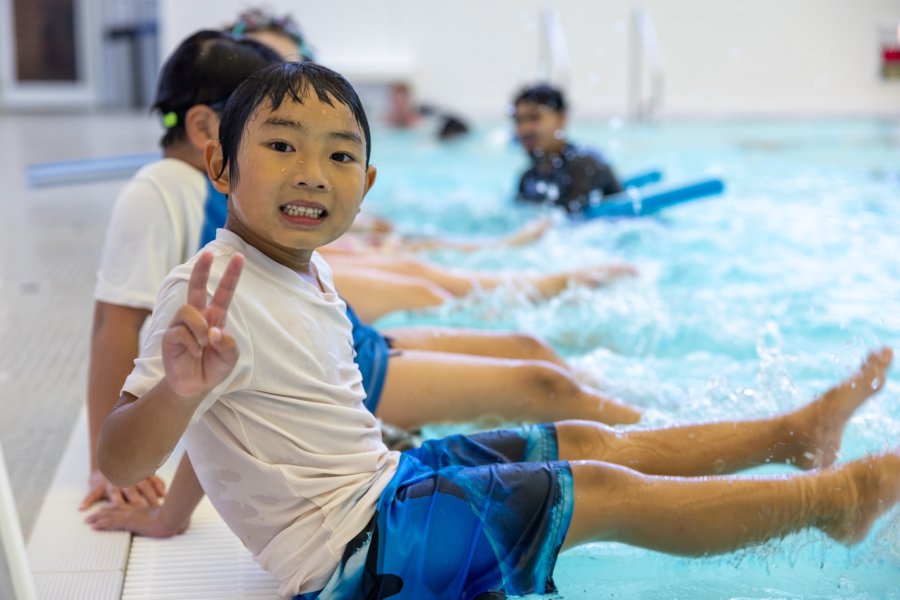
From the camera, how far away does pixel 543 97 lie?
172 inches

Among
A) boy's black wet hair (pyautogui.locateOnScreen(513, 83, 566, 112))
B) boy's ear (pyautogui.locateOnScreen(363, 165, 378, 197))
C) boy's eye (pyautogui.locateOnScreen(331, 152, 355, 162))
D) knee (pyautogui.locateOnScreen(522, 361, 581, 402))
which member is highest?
boy's eye (pyautogui.locateOnScreen(331, 152, 355, 162))

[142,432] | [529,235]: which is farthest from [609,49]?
[142,432]

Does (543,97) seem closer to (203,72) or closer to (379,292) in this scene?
(379,292)

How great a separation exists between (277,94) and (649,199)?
9.26 ft

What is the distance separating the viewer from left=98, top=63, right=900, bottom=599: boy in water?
1.22 m

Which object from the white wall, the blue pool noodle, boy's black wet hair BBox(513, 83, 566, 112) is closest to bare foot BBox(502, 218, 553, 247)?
boy's black wet hair BBox(513, 83, 566, 112)

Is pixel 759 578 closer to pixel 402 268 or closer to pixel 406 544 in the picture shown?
pixel 406 544

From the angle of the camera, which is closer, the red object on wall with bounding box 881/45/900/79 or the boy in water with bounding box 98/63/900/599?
the boy in water with bounding box 98/63/900/599

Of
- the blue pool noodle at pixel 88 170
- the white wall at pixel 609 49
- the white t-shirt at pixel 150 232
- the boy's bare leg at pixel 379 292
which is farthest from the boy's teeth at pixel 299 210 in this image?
the white wall at pixel 609 49

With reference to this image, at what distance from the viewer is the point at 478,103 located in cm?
975

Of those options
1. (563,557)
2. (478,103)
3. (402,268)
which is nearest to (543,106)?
(402,268)

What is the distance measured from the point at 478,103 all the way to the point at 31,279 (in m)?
6.71

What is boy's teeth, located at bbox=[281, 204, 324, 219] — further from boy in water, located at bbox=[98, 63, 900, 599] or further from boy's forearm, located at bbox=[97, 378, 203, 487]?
boy's forearm, located at bbox=[97, 378, 203, 487]

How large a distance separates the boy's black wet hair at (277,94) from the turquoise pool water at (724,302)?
28.4 inches
